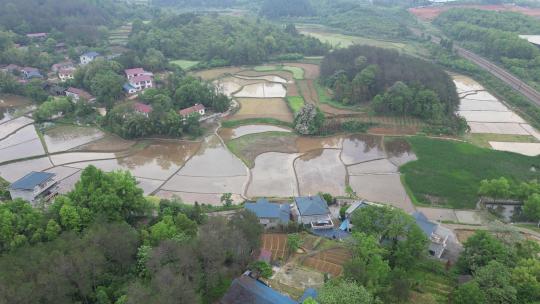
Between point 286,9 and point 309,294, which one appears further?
point 286,9

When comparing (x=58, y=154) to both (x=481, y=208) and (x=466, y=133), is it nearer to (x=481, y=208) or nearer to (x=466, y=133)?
(x=481, y=208)

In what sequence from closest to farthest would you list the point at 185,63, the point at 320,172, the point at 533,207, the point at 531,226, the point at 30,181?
the point at 533,207 < the point at 531,226 < the point at 30,181 < the point at 320,172 < the point at 185,63

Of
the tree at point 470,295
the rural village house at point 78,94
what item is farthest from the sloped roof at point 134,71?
the tree at point 470,295

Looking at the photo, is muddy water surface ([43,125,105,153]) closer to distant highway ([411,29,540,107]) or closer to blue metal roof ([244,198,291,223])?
blue metal roof ([244,198,291,223])

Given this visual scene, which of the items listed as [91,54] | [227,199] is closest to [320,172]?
[227,199]

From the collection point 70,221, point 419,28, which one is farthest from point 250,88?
point 419,28

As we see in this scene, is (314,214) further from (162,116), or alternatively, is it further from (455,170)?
(162,116)

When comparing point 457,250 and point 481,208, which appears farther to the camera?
point 481,208
